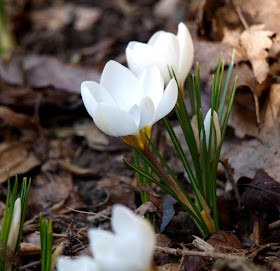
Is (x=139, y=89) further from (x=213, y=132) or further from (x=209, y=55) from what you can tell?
(x=209, y=55)

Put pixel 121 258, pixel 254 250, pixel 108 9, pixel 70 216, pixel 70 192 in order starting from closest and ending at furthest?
pixel 121 258 → pixel 254 250 → pixel 70 216 → pixel 70 192 → pixel 108 9

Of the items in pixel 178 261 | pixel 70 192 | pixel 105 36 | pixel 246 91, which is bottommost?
pixel 178 261

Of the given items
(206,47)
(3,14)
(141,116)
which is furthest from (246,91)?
(3,14)

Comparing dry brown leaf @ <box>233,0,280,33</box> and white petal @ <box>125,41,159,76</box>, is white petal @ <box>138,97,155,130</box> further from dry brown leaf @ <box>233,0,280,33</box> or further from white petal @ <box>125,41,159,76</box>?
dry brown leaf @ <box>233,0,280,33</box>

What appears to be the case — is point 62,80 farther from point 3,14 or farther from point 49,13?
point 49,13

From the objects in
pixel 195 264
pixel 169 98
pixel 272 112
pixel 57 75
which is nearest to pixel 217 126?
pixel 169 98

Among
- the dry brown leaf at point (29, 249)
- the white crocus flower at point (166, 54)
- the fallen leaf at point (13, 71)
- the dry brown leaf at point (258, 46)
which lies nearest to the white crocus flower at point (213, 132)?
the white crocus flower at point (166, 54)

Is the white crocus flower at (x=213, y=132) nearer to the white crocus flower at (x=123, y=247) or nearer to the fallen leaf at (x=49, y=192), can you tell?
the white crocus flower at (x=123, y=247)
